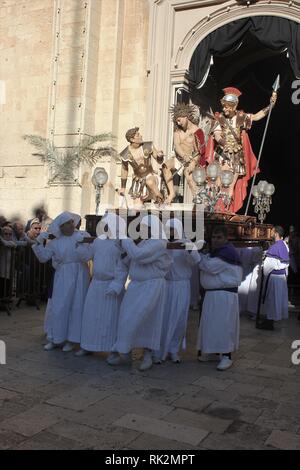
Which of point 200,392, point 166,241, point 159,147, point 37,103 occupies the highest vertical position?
point 37,103

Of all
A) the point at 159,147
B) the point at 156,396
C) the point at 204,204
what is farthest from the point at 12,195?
the point at 156,396

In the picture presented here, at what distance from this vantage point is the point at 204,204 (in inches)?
335

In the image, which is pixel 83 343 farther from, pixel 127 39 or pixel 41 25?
pixel 41 25

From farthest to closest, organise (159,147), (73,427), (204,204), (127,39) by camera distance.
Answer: (127,39), (159,147), (204,204), (73,427)

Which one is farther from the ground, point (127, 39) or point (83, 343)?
point (127, 39)

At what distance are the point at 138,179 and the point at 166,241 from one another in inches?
187

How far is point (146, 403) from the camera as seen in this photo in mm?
4391

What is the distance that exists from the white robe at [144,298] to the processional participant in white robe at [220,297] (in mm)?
524

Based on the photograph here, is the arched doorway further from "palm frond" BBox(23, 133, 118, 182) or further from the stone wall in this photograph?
the stone wall

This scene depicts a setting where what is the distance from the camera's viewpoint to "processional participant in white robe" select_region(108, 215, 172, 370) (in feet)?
17.7

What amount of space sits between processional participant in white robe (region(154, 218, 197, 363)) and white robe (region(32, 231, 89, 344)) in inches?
43.6

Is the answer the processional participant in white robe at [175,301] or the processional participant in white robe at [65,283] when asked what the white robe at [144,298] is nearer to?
the processional participant in white robe at [175,301]

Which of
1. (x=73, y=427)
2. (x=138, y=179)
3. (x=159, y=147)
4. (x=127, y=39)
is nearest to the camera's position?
(x=73, y=427)

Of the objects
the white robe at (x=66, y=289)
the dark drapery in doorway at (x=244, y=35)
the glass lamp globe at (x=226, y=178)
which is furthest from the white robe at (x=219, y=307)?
the dark drapery in doorway at (x=244, y=35)
